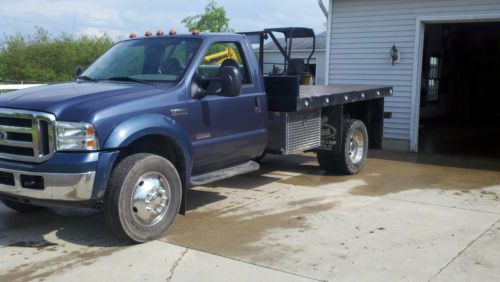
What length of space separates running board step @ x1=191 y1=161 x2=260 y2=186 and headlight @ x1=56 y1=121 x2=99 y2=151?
1.43m

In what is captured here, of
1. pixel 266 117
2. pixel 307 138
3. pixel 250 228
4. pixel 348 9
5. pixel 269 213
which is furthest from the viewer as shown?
pixel 348 9

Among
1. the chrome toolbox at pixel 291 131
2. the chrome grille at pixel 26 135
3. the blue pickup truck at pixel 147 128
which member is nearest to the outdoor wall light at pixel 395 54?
the blue pickup truck at pixel 147 128

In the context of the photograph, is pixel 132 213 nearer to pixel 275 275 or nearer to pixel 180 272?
pixel 180 272

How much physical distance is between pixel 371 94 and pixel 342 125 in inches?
35.8

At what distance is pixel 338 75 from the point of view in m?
12.5

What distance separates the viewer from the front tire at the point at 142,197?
502cm

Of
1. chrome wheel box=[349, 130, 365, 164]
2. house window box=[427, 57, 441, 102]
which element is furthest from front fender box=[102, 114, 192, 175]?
house window box=[427, 57, 441, 102]

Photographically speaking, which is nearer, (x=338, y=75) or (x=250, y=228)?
(x=250, y=228)

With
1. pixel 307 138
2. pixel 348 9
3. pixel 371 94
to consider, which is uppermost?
pixel 348 9

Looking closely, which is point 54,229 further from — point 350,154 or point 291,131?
point 350,154

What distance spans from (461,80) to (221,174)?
1624 cm

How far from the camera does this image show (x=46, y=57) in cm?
2591

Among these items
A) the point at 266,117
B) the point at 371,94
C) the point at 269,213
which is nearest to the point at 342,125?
the point at 371,94

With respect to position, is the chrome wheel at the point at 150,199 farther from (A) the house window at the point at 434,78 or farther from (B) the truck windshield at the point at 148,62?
(A) the house window at the point at 434,78
